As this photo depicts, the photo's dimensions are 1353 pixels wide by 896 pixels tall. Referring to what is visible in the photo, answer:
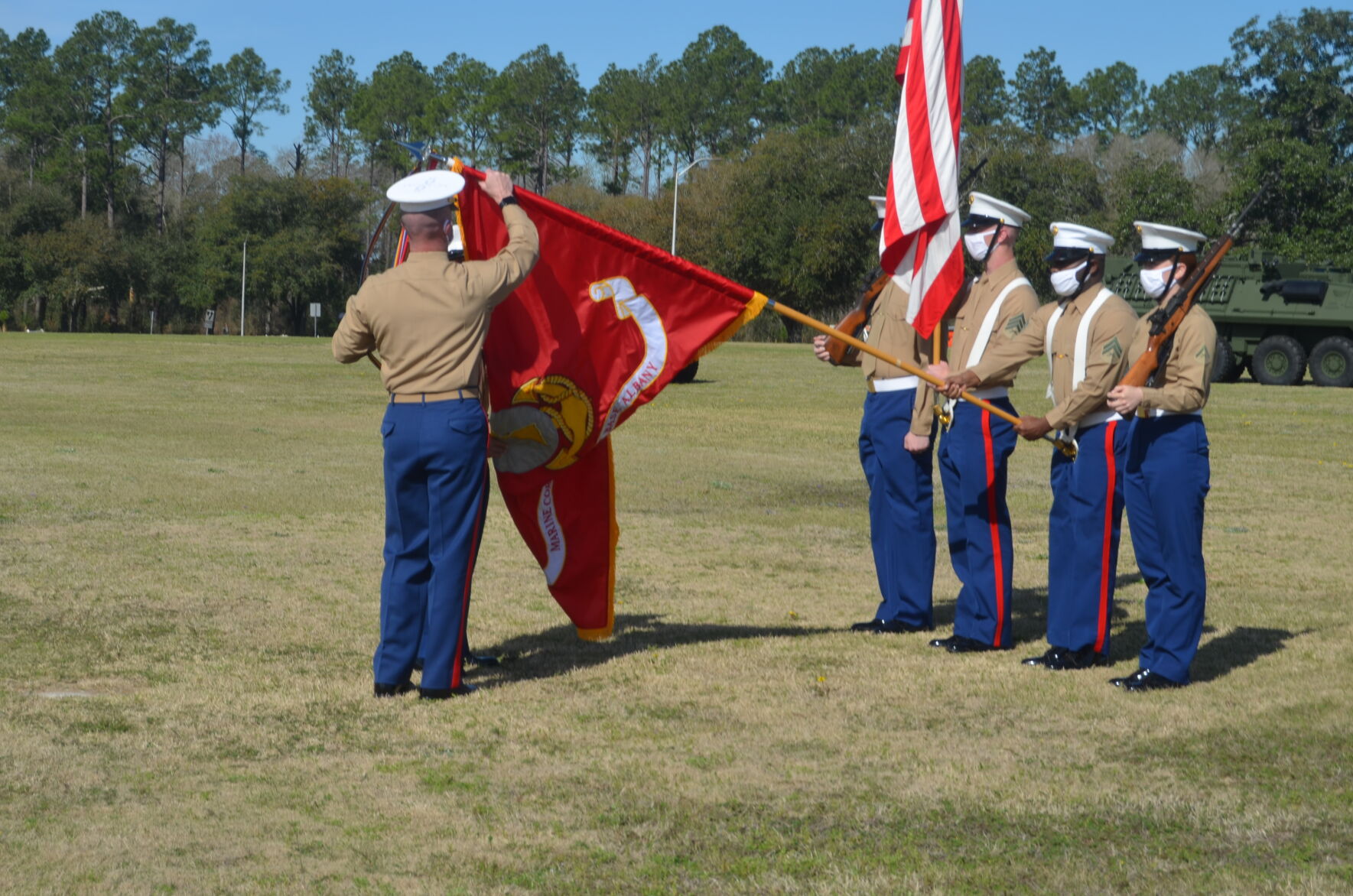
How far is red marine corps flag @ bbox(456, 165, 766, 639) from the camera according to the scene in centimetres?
744

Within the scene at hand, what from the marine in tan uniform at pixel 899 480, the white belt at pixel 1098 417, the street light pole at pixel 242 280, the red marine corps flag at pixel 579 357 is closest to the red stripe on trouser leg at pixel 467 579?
the red marine corps flag at pixel 579 357

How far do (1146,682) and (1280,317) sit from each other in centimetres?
2938

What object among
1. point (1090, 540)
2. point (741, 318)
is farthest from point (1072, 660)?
point (741, 318)

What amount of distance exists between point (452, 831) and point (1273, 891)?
2467 millimetres

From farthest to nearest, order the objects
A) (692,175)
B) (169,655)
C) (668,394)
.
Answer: (692,175) < (668,394) < (169,655)

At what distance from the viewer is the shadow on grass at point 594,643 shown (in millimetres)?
7328

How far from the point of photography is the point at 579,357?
7547mm

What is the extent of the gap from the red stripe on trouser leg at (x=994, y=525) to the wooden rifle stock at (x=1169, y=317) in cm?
110

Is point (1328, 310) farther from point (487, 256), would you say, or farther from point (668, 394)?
point (487, 256)

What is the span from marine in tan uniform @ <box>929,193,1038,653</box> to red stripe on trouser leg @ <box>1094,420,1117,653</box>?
56 centimetres

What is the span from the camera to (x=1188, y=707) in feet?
21.7

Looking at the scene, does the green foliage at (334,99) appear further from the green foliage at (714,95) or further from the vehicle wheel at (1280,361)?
the vehicle wheel at (1280,361)

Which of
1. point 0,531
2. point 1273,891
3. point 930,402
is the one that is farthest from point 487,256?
point 0,531

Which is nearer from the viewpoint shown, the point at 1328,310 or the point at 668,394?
the point at 668,394
